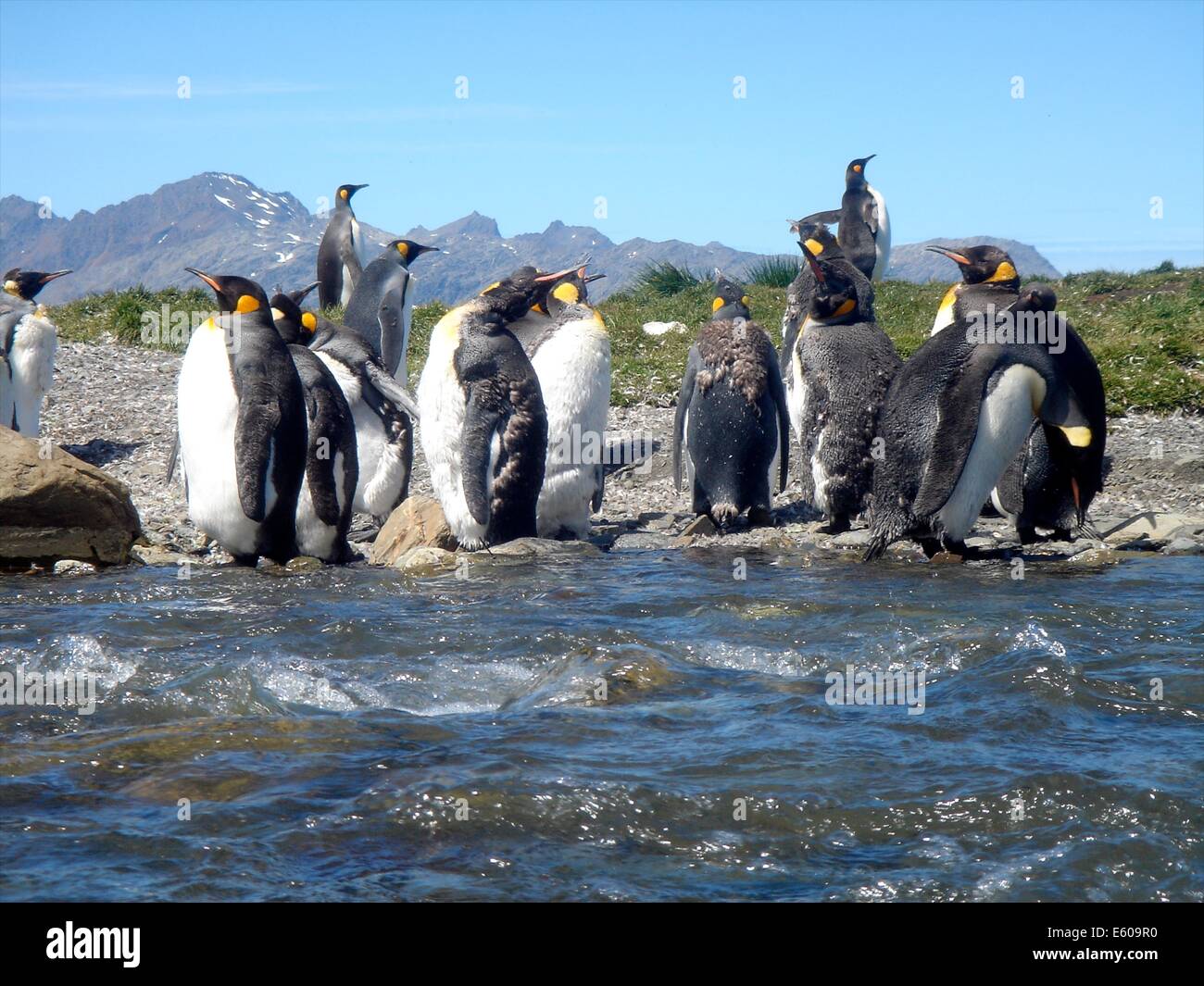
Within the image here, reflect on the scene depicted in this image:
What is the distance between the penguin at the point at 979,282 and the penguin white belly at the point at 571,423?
6.93ft

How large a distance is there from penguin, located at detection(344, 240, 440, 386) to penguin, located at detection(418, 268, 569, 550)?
4064 millimetres

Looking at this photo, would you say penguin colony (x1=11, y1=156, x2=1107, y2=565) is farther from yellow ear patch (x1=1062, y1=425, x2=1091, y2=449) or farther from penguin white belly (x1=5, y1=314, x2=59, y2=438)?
penguin white belly (x1=5, y1=314, x2=59, y2=438)

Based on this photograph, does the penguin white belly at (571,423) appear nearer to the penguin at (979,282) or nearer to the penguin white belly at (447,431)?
the penguin white belly at (447,431)

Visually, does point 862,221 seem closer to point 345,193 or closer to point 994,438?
point 345,193

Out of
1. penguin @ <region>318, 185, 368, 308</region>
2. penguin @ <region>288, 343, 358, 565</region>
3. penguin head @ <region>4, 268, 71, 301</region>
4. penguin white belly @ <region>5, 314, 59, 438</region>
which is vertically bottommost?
penguin @ <region>288, 343, 358, 565</region>

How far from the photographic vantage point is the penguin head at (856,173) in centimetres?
1866

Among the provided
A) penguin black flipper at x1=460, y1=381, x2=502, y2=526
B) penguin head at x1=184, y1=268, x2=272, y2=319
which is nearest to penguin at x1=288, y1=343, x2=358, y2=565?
penguin head at x1=184, y1=268, x2=272, y2=319

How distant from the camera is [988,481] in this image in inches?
284

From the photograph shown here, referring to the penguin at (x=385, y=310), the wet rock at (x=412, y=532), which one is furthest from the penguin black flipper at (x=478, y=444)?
the penguin at (x=385, y=310)

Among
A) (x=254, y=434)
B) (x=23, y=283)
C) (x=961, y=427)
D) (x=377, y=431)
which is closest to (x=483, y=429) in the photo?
(x=254, y=434)

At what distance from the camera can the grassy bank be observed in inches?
400

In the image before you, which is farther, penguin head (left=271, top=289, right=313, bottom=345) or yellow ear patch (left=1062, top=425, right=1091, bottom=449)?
penguin head (left=271, top=289, right=313, bottom=345)
